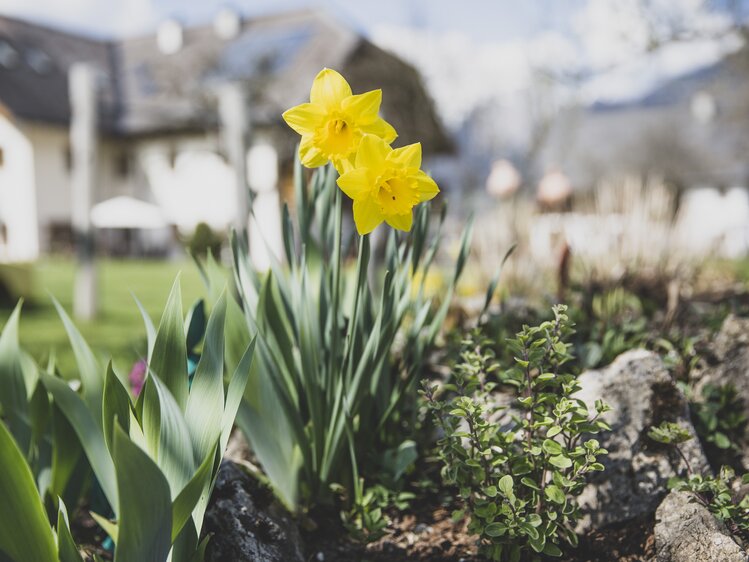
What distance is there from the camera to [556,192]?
5.28 metres

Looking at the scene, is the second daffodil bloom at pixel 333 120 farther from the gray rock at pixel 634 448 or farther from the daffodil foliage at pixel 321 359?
the gray rock at pixel 634 448

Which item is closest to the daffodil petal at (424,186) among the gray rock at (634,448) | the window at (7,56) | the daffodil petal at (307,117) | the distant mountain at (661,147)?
the daffodil petal at (307,117)

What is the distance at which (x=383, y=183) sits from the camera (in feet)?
4.16

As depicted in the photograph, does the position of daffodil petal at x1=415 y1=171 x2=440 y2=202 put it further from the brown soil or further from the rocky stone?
the rocky stone

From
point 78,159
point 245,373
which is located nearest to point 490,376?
point 245,373

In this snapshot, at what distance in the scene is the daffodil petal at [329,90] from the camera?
4.29 feet

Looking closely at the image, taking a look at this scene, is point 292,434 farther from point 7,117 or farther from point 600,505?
point 7,117

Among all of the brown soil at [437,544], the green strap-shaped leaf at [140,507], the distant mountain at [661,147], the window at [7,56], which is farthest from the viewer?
the distant mountain at [661,147]

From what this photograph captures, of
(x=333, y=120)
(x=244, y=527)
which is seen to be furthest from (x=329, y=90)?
(x=244, y=527)

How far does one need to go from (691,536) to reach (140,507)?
3.40ft

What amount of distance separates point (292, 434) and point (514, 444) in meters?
0.54

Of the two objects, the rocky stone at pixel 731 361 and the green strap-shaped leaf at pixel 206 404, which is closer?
the green strap-shaped leaf at pixel 206 404

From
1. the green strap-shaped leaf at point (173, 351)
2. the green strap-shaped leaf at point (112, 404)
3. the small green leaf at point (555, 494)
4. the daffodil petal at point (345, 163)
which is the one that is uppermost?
the daffodil petal at point (345, 163)

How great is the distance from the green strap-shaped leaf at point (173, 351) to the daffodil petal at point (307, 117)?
380 mm
